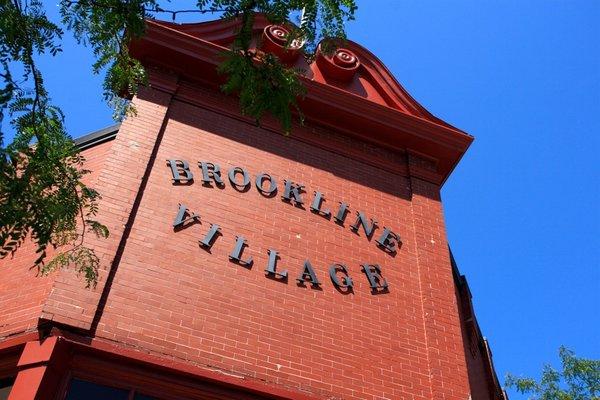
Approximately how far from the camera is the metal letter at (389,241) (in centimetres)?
814

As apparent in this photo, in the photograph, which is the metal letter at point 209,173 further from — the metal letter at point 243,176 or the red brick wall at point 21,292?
the red brick wall at point 21,292

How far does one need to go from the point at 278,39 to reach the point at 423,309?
501 cm

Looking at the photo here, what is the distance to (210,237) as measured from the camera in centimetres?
708

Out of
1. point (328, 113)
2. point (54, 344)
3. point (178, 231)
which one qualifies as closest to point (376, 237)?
point (328, 113)

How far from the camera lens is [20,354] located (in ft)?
18.4

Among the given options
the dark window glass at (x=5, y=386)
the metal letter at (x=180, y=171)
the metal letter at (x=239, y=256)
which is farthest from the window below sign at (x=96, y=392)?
the metal letter at (x=180, y=171)

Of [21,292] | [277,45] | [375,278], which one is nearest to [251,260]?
[375,278]

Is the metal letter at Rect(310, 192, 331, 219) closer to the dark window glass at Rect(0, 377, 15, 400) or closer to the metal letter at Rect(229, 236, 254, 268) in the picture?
the metal letter at Rect(229, 236, 254, 268)

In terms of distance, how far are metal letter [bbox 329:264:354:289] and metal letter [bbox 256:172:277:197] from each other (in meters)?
1.32

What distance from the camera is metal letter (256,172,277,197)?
26.2 ft

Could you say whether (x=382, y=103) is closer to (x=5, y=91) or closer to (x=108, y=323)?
(x=108, y=323)

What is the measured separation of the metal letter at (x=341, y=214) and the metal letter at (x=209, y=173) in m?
1.66

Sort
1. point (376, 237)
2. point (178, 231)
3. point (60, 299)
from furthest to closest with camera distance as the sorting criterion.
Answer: point (376, 237), point (178, 231), point (60, 299)

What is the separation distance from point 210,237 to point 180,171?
3.61ft
